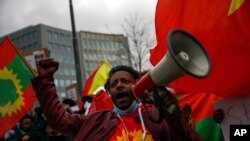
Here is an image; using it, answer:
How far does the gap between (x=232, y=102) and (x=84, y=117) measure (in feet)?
3.39

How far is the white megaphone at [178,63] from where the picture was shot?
7.40 ft

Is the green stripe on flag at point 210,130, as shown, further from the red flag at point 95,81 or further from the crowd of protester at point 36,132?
the red flag at point 95,81

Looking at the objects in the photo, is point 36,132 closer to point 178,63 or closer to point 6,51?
point 6,51

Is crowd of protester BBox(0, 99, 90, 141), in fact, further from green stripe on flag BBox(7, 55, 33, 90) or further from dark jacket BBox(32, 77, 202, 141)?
dark jacket BBox(32, 77, 202, 141)

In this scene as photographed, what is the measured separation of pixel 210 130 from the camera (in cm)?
379

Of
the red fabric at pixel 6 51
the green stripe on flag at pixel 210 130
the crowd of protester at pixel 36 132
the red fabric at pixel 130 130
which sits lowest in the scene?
the crowd of protester at pixel 36 132

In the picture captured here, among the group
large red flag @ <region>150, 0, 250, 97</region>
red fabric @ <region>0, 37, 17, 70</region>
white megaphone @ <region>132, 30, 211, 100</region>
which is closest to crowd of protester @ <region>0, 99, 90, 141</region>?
red fabric @ <region>0, 37, 17, 70</region>

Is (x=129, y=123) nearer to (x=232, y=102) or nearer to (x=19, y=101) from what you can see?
(x=232, y=102)

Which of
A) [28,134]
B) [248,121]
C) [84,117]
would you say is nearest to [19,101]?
[28,134]

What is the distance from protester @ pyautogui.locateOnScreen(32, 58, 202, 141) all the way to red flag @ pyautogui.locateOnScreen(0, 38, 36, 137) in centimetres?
333

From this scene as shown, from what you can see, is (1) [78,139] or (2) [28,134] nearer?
(1) [78,139]

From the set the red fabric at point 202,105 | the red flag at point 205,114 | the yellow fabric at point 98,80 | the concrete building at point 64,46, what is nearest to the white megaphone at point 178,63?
the red flag at point 205,114

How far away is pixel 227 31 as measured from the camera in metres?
3.30

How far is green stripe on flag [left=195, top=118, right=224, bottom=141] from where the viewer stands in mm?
3682
